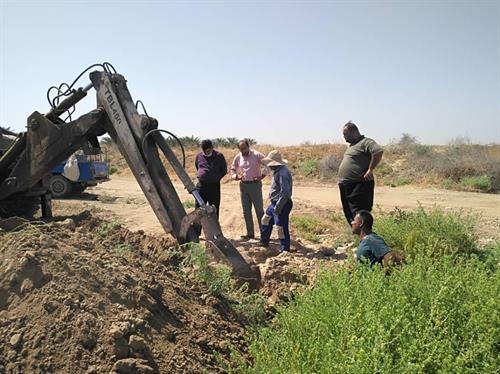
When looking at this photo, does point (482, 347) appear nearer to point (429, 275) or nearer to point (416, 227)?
point (429, 275)

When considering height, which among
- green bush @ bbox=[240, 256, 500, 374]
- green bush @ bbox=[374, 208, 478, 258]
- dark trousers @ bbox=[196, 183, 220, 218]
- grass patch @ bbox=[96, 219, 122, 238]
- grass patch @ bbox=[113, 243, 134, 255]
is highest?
dark trousers @ bbox=[196, 183, 220, 218]

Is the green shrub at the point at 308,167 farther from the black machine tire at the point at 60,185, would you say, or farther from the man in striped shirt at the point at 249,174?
the man in striped shirt at the point at 249,174

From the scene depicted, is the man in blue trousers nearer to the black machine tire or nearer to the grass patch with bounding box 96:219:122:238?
the grass patch with bounding box 96:219:122:238

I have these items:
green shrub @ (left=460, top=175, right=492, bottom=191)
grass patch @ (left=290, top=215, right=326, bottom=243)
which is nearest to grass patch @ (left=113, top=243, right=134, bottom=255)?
grass patch @ (left=290, top=215, right=326, bottom=243)

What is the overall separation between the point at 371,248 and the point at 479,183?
14814 millimetres

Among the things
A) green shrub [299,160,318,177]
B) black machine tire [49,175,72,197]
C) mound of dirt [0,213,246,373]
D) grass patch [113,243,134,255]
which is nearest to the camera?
mound of dirt [0,213,246,373]

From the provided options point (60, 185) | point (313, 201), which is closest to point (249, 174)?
point (313, 201)

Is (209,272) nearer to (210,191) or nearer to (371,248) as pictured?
(371,248)

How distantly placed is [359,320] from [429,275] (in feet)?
2.78

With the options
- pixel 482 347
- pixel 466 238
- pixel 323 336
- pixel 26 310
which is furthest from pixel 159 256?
pixel 466 238

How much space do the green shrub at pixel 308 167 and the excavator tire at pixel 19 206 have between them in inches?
648

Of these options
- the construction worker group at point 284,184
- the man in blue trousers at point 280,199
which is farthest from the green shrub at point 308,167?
the man in blue trousers at point 280,199

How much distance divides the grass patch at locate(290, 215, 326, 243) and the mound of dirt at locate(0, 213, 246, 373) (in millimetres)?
4740

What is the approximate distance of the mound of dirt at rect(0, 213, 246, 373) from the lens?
2.89 metres
